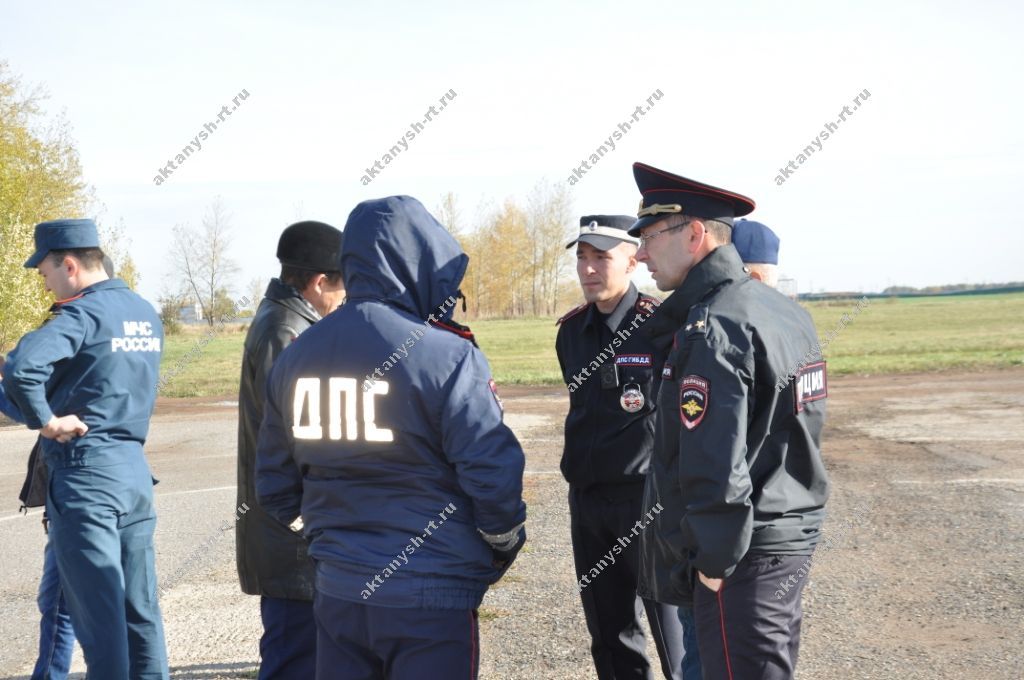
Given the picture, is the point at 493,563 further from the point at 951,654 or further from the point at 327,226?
the point at 951,654

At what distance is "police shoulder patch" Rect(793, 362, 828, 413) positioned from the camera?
3133 mm

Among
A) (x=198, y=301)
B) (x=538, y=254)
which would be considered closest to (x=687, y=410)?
(x=198, y=301)

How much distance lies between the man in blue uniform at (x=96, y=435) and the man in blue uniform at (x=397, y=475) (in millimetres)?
1628

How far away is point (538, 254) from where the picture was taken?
69062mm

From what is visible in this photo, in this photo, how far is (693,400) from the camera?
2994mm

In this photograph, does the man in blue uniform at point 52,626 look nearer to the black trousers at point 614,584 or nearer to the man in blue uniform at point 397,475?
the man in blue uniform at point 397,475

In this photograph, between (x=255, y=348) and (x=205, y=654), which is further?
(x=205, y=654)

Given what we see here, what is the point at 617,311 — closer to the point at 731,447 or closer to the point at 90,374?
the point at 731,447

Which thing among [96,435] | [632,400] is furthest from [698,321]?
[96,435]

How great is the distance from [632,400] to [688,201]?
1.17 meters

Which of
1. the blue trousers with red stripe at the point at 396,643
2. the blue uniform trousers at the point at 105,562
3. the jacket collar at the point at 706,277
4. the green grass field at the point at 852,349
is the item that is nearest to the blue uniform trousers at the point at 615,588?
the jacket collar at the point at 706,277

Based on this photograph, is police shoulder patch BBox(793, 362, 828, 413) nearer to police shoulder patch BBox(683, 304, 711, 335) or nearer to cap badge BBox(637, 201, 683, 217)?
police shoulder patch BBox(683, 304, 711, 335)

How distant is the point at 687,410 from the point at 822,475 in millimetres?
620

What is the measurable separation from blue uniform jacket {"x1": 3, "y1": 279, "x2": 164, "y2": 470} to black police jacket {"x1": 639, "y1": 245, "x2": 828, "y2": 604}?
8.08ft
